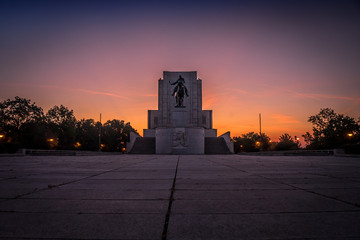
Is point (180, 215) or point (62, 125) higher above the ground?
point (62, 125)

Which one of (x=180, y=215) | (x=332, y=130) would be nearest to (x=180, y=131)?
(x=180, y=215)

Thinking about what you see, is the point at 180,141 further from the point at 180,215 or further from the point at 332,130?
the point at 332,130

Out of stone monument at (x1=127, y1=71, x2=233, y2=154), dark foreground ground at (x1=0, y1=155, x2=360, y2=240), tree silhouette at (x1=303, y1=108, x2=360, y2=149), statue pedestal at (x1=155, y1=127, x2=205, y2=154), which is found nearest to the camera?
dark foreground ground at (x1=0, y1=155, x2=360, y2=240)

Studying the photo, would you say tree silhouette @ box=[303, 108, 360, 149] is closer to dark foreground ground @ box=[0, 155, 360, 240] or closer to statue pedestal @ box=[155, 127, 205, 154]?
statue pedestal @ box=[155, 127, 205, 154]

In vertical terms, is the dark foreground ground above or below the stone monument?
below

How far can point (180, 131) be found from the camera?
2878cm

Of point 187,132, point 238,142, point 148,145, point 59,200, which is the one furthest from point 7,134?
point 238,142

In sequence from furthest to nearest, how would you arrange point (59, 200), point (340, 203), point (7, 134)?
point (7, 134) → point (59, 200) → point (340, 203)

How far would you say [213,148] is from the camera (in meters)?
34.2

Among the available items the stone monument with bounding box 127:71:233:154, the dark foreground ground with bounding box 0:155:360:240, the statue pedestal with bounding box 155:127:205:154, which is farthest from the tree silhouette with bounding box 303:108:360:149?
the dark foreground ground with bounding box 0:155:360:240

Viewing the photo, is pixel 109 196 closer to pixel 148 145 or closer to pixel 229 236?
pixel 229 236

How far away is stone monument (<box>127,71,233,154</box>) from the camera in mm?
29820

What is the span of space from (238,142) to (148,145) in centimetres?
7712

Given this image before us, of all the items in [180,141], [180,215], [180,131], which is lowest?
[180,215]
